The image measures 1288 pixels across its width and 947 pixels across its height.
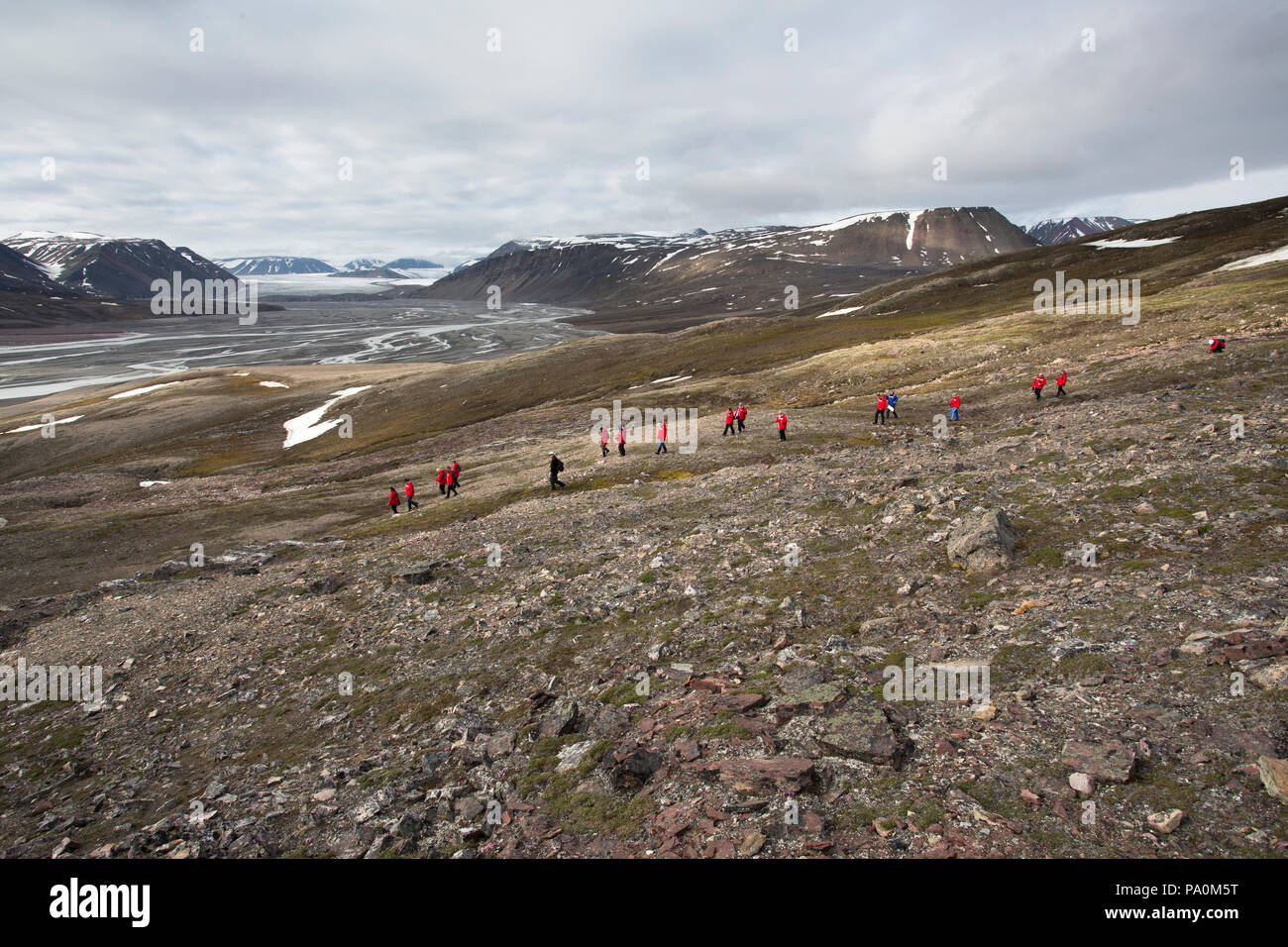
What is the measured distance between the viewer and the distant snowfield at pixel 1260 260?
2995 inches

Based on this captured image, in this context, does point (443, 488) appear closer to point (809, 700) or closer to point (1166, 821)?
point (809, 700)

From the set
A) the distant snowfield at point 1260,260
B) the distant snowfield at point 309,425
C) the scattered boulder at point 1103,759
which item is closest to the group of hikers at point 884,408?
the scattered boulder at point 1103,759

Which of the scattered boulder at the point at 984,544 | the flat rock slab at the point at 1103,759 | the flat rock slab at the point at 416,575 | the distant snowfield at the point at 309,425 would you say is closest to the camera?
the flat rock slab at the point at 1103,759

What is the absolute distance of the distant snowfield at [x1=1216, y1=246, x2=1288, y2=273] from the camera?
76062 mm

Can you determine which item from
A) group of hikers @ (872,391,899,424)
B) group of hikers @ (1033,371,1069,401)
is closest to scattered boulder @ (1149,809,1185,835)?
group of hikers @ (872,391,899,424)

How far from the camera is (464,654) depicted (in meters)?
19.6

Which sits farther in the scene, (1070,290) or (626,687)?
(1070,290)

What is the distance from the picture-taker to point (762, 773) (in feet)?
37.3

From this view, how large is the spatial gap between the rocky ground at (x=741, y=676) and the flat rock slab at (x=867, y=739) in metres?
0.08

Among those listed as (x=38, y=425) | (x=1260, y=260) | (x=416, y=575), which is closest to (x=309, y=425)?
(x=38, y=425)

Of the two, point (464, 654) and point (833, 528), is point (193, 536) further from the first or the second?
point (833, 528)

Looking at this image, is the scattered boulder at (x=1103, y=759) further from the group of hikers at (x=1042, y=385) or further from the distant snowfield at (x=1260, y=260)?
the distant snowfield at (x=1260, y=260)
